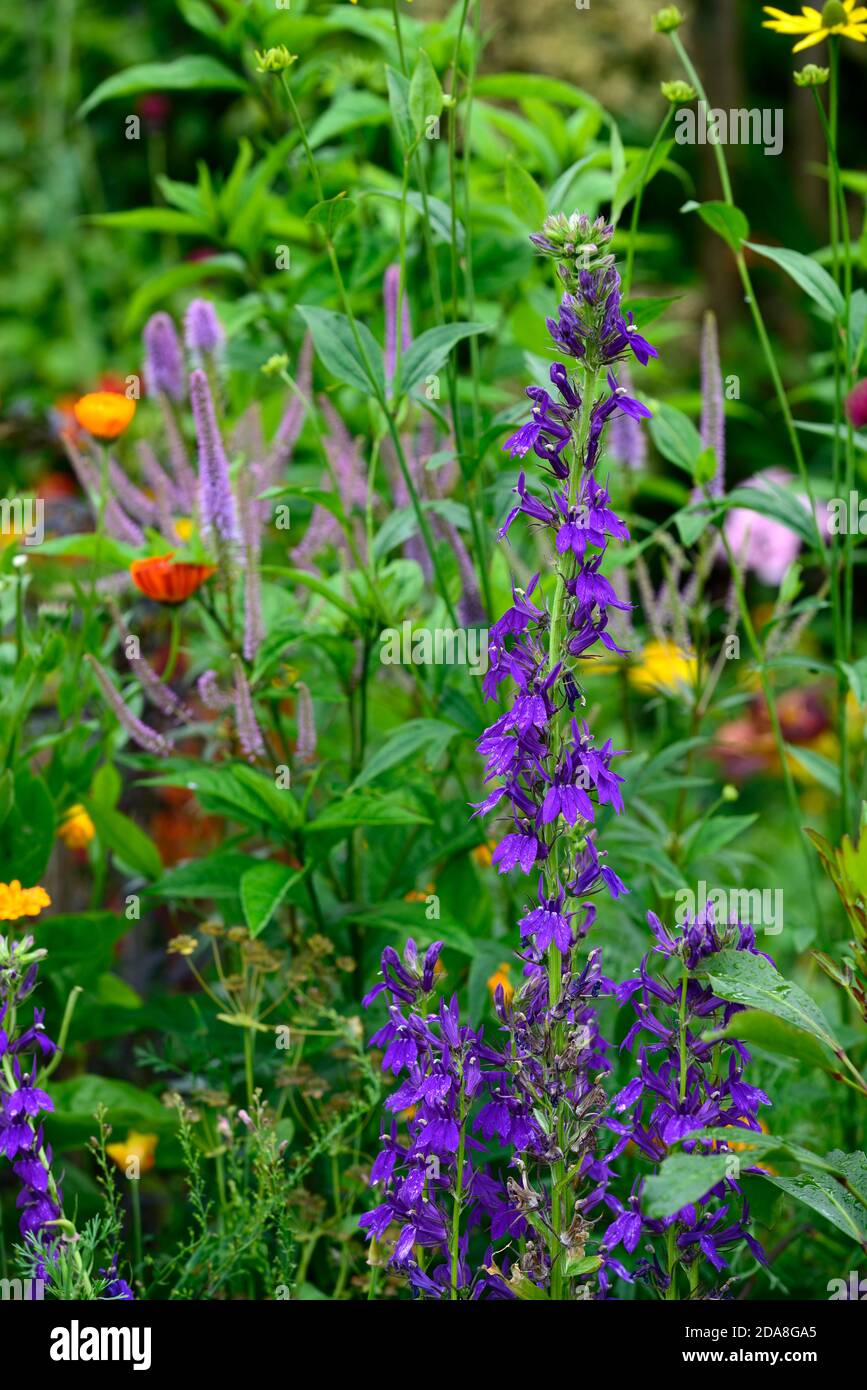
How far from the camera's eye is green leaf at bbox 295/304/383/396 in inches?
61.1

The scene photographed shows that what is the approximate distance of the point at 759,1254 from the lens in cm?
123

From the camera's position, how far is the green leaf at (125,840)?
5.74 feet

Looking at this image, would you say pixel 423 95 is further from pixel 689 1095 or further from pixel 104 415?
pixel 689 1095

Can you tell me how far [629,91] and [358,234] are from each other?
10.2 feet

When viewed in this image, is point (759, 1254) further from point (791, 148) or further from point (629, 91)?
point (791, 148)

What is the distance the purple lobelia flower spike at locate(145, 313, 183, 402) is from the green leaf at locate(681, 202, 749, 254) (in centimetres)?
78

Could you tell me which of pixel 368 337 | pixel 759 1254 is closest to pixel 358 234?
pixel 368 337

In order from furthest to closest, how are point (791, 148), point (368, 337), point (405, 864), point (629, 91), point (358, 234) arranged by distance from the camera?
point (791, 148) → point (629, 91) → point (358, 234) → point (405, 864) → point (368, 337)

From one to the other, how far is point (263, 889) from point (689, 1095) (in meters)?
0.49

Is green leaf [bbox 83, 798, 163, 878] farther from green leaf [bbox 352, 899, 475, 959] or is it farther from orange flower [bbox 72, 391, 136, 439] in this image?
orange flower [bbox 72, 391, 136, 439]

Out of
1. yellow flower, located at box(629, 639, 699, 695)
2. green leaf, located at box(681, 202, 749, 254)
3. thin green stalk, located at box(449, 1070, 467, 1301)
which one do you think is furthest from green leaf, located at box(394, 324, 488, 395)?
thin green stalk, located at box(449, 1070, 467, 1301)

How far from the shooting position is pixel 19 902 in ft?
4.74

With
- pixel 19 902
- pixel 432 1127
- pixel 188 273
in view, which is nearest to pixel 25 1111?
pixel 19 902

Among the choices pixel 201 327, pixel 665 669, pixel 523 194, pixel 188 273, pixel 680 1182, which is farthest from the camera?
pixel 665 669
